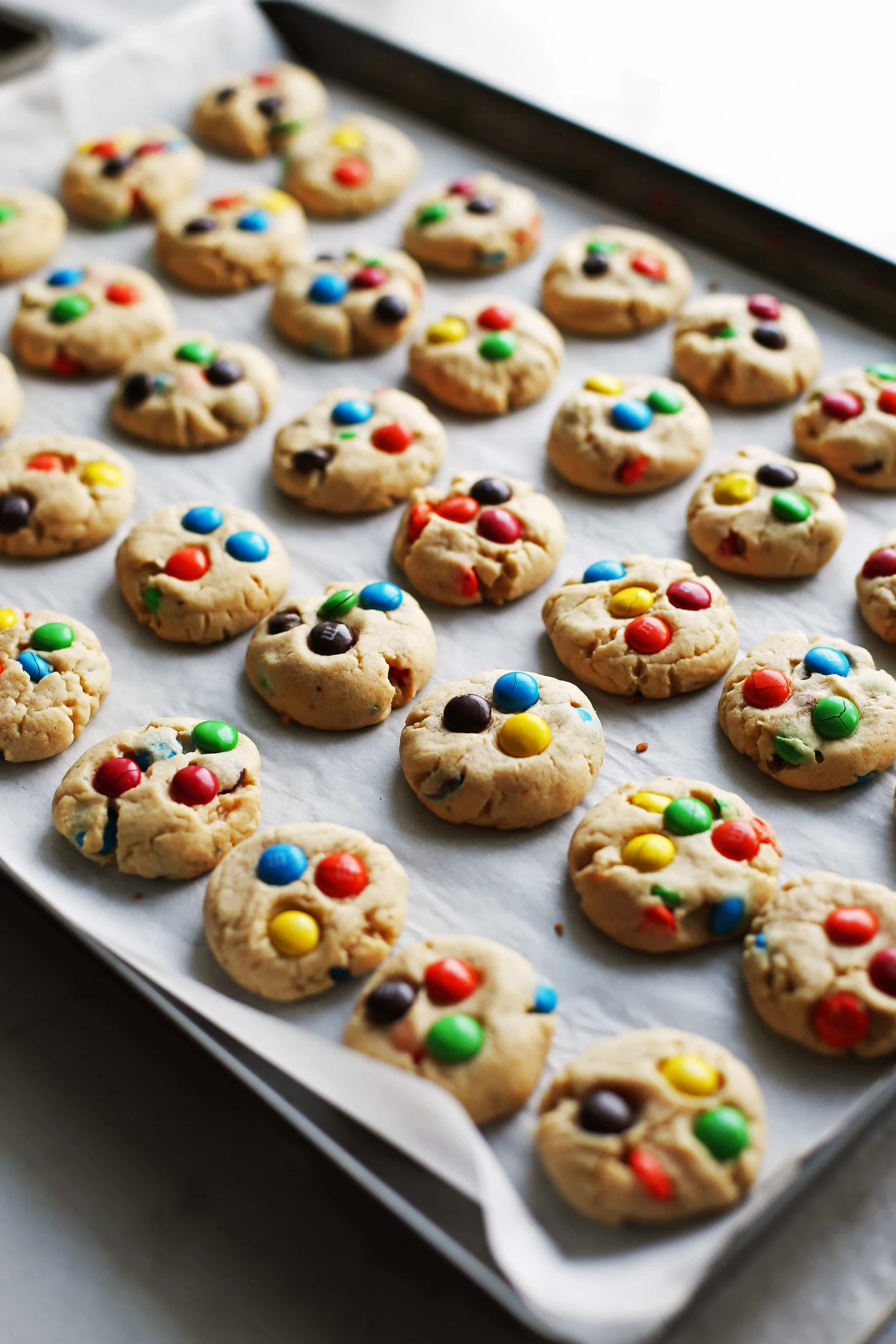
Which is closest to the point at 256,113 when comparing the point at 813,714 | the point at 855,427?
the point at 855,427

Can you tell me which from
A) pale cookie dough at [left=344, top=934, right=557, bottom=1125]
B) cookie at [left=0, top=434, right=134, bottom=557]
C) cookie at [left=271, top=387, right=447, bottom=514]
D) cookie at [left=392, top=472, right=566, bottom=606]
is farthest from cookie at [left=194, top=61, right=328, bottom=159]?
pale cookie dough at [left=344, top=934, right=557, bottom=1125]

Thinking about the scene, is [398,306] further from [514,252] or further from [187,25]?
[187,25]

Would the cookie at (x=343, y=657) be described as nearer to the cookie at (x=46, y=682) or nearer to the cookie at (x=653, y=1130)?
the cookie at (x=46, y=682)

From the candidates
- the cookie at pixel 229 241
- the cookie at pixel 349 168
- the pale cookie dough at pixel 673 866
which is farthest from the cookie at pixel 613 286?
the pale cookie dough at pixel 673 866

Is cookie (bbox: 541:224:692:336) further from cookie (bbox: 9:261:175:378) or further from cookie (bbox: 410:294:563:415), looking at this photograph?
cookie (bbox: 9:261:175:378)

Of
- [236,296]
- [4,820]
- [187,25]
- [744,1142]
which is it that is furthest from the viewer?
[187,25]

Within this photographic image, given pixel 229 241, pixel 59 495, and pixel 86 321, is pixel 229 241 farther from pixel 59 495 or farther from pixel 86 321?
pixel 59 495

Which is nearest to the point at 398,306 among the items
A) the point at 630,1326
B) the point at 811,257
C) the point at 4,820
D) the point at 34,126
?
the point at 811,257
